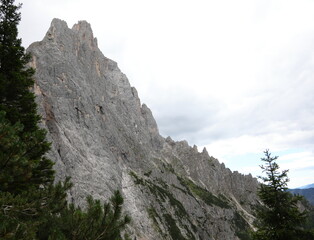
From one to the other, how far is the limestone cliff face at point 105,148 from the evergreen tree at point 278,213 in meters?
51.9

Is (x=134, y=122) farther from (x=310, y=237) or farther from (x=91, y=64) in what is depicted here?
(x=310, y=237)

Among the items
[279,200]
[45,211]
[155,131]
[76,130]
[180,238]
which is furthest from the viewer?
[155,131]

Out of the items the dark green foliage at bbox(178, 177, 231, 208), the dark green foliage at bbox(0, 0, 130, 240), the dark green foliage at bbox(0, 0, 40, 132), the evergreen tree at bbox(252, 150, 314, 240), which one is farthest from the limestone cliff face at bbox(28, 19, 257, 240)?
the evergreen tree at bbox(252, 150, 314, 240)

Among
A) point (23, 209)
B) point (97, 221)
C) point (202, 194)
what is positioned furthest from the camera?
point (202, 194)

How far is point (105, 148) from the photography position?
9356 cm

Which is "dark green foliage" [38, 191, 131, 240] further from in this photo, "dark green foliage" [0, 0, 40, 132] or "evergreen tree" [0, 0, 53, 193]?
"dark green foliage" [0, 0, 40, 132]

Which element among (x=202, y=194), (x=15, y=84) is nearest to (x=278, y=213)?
(x=15, y=84)

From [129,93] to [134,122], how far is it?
2797 centimetres

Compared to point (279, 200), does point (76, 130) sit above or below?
above

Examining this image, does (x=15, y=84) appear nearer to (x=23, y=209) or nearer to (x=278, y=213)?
(x=23, y=209)

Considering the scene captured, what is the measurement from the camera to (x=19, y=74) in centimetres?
1596

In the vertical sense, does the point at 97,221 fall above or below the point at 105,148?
below

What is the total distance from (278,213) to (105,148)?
271 feet

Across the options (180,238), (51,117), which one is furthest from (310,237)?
(180,238)
